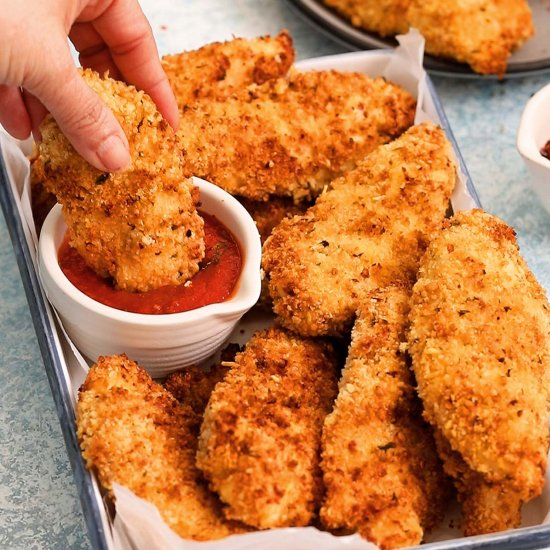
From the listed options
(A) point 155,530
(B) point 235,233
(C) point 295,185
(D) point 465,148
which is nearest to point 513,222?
(D) point 465,148

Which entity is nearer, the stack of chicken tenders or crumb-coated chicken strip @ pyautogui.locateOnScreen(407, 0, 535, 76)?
the stack of chicken tenders

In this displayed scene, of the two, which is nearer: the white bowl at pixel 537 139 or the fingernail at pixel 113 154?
the fingernail at pixel 113 154

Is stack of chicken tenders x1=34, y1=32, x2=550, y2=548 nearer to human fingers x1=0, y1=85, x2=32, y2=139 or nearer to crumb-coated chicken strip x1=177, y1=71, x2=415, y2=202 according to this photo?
crumb-coated chicken strip x1=177, y1=71, x2=415, y2=202

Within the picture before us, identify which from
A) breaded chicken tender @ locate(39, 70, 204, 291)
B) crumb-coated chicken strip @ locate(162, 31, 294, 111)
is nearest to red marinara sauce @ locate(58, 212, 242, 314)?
breaded chicken tender @ locate(39, 70, 204, 291)

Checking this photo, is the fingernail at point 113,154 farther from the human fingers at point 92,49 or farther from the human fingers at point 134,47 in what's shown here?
the human fingers at point 92,49

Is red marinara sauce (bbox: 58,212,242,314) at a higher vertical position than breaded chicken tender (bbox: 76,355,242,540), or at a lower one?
higher

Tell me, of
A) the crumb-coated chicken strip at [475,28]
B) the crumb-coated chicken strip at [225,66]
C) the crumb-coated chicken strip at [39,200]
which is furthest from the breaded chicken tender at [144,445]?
the crumb-coated chicken strip at [475,28]
